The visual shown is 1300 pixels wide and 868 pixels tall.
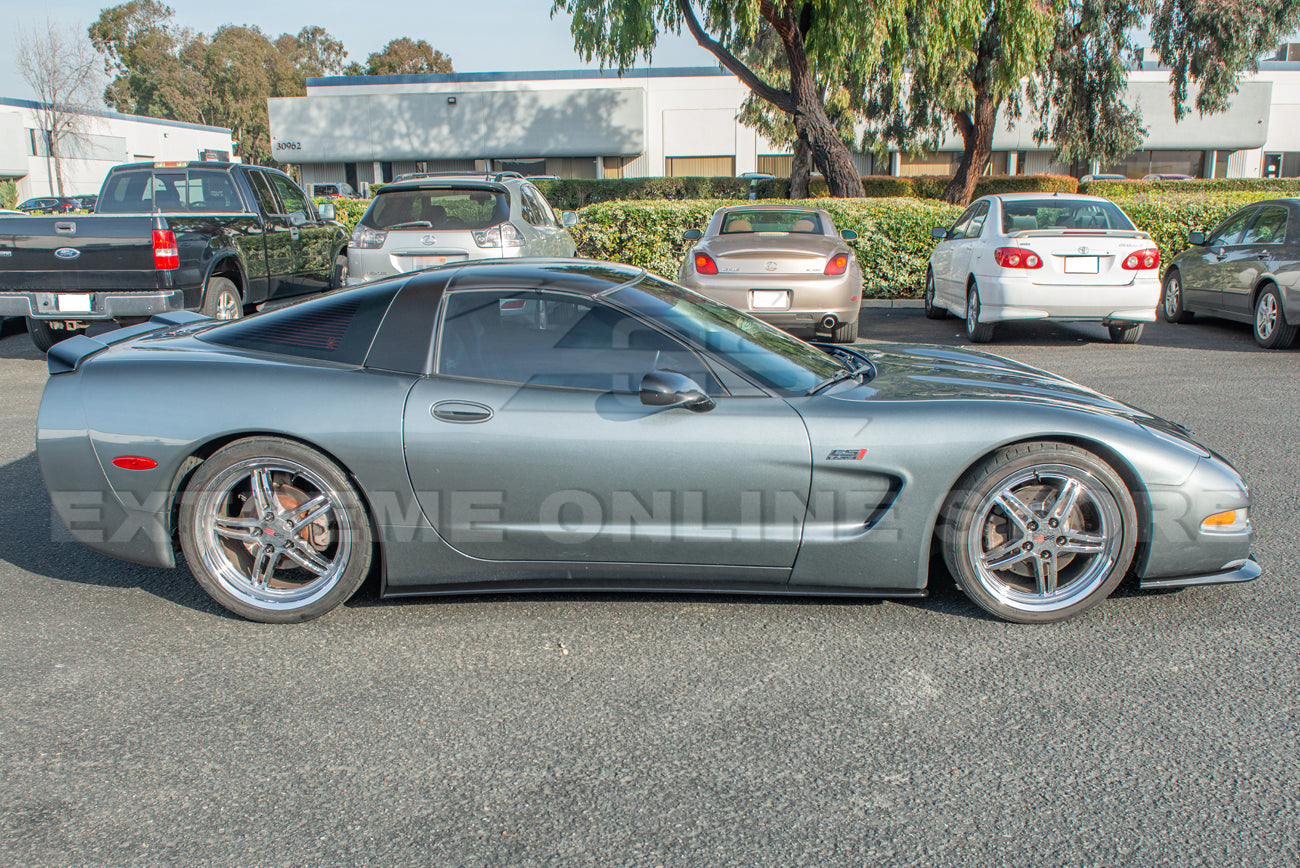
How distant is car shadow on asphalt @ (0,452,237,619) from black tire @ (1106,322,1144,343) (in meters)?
9.57

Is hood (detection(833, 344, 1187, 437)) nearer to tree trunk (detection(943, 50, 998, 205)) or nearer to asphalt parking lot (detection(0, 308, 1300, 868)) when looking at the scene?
asphalt parking lot (detection(0, 308, 1300, 868))

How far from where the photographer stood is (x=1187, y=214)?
46.4 ft

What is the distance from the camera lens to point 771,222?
10.8 metres

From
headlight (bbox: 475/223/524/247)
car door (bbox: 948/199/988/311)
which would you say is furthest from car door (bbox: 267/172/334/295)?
car door (bbox: 948/199/988/311)

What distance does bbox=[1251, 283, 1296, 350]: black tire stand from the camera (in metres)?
9.72

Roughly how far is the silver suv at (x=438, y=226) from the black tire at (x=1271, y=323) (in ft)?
24.4

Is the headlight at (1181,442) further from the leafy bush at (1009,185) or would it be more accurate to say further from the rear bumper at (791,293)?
the leafy bush at (1009,185)

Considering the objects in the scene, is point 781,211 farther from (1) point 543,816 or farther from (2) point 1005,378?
(1) point 543,816

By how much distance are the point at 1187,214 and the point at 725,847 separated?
1451cm

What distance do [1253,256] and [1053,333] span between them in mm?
2090

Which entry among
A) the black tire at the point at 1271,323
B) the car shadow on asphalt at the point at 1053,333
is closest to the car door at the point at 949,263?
the car shadow on asphalt at the point at 1053,333

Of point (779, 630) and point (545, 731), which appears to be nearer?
point (545, 731)

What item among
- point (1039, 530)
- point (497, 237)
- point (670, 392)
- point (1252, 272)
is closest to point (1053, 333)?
point (1252, 272)

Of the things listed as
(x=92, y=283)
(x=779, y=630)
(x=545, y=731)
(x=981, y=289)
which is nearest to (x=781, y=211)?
(x=981, y=289)
